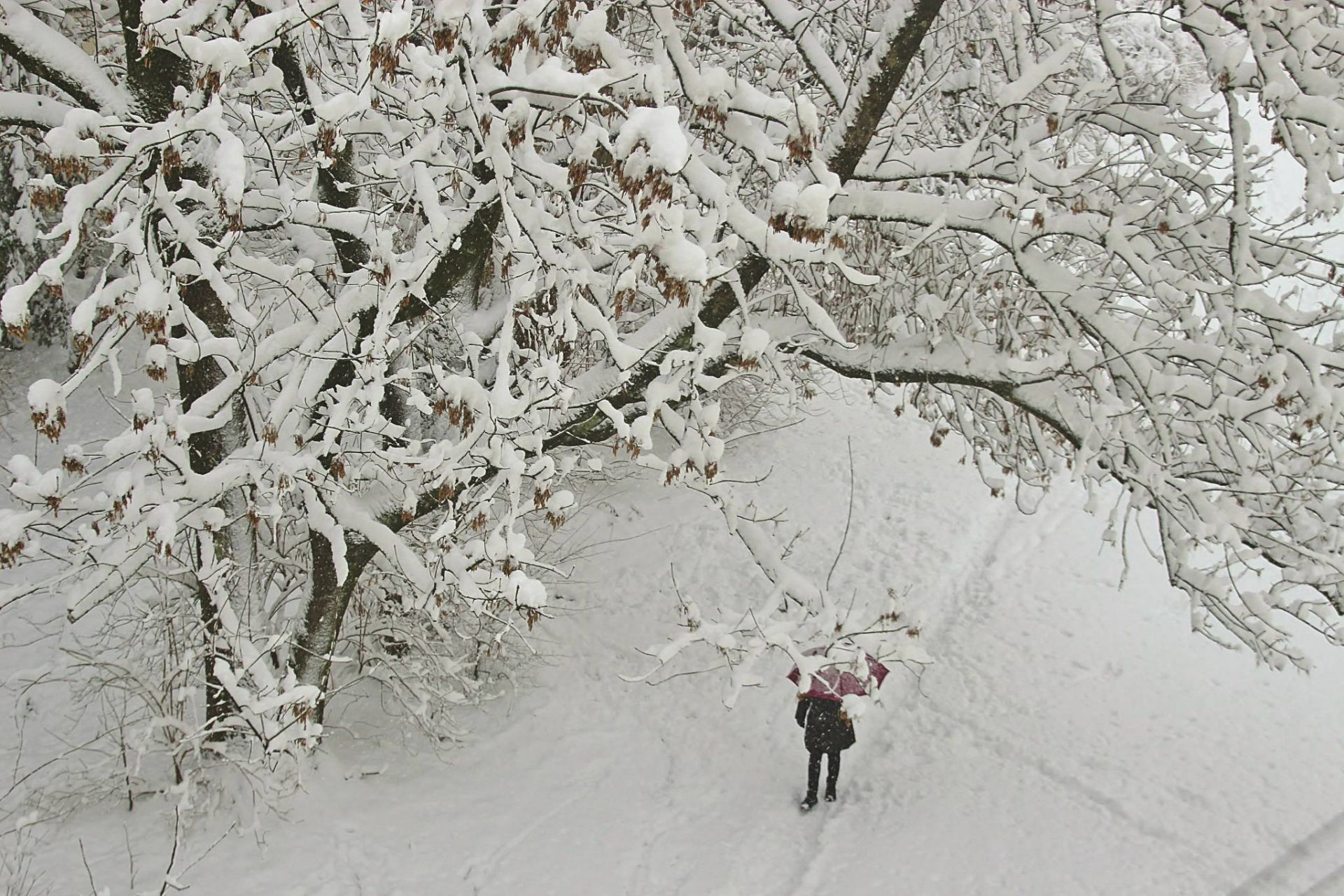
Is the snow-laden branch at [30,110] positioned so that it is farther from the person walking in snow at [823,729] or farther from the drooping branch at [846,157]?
the person walking in snow at [823,729]

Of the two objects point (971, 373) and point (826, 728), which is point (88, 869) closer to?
point (826, 728)

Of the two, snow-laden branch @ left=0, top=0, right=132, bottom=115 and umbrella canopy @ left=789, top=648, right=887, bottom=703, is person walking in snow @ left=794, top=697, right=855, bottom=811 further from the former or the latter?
snow-laden branch @ left=0, top=0, right=132, bottom=115

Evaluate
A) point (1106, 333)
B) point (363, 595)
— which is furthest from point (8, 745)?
point (1106, 333)

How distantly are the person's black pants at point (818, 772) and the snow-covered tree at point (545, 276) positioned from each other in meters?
2.30

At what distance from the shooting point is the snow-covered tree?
3.53 m

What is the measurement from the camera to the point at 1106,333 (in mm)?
5000

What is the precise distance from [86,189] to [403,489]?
2.15m

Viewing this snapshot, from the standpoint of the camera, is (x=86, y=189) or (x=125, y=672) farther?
→ (x=125, y=672)

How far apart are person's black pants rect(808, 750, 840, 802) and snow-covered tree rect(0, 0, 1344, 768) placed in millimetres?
2295

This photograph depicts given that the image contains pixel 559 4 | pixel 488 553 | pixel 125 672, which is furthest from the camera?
pixel 125 672

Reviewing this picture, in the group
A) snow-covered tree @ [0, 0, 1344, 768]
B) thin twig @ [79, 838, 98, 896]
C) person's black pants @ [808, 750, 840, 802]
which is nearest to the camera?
snow-covered tree @ [0, 0, 1344, 768]

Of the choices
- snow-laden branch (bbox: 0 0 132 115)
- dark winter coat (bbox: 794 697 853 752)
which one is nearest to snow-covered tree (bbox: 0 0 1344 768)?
snow-laden branch (bbox: 0 0 132 115)

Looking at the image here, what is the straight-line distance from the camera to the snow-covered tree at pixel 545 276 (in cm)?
353

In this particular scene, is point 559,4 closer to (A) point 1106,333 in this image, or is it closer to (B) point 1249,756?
(A) point 1106,333
